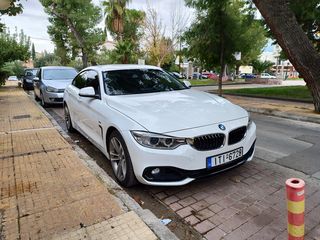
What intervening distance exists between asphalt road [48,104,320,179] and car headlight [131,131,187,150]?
230 centimetres

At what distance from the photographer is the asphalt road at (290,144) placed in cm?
465

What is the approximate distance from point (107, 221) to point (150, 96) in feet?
6.80

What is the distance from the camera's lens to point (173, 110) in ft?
12.1

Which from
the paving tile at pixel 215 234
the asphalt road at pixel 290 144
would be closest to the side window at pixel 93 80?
the paving tile at pixel 215 234

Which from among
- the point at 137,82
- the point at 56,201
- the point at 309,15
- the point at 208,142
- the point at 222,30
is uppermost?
the point at 309,15

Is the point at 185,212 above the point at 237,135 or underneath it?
underneath

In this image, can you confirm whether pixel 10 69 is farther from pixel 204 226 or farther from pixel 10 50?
pixel 204 226

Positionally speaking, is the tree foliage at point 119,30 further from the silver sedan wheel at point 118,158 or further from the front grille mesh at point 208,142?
the front grille mesh at point 208,142

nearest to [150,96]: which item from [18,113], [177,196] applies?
[177,196]

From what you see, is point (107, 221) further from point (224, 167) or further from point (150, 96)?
point (150, 96)

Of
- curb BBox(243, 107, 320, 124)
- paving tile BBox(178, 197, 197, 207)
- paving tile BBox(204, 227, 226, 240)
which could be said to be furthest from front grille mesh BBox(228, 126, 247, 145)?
curb BBox(243, 107, 320, 124)

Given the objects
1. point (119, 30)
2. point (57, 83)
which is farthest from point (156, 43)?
point (57, 83)

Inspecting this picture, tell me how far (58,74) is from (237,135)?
10.3 m

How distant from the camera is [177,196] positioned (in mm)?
3600
